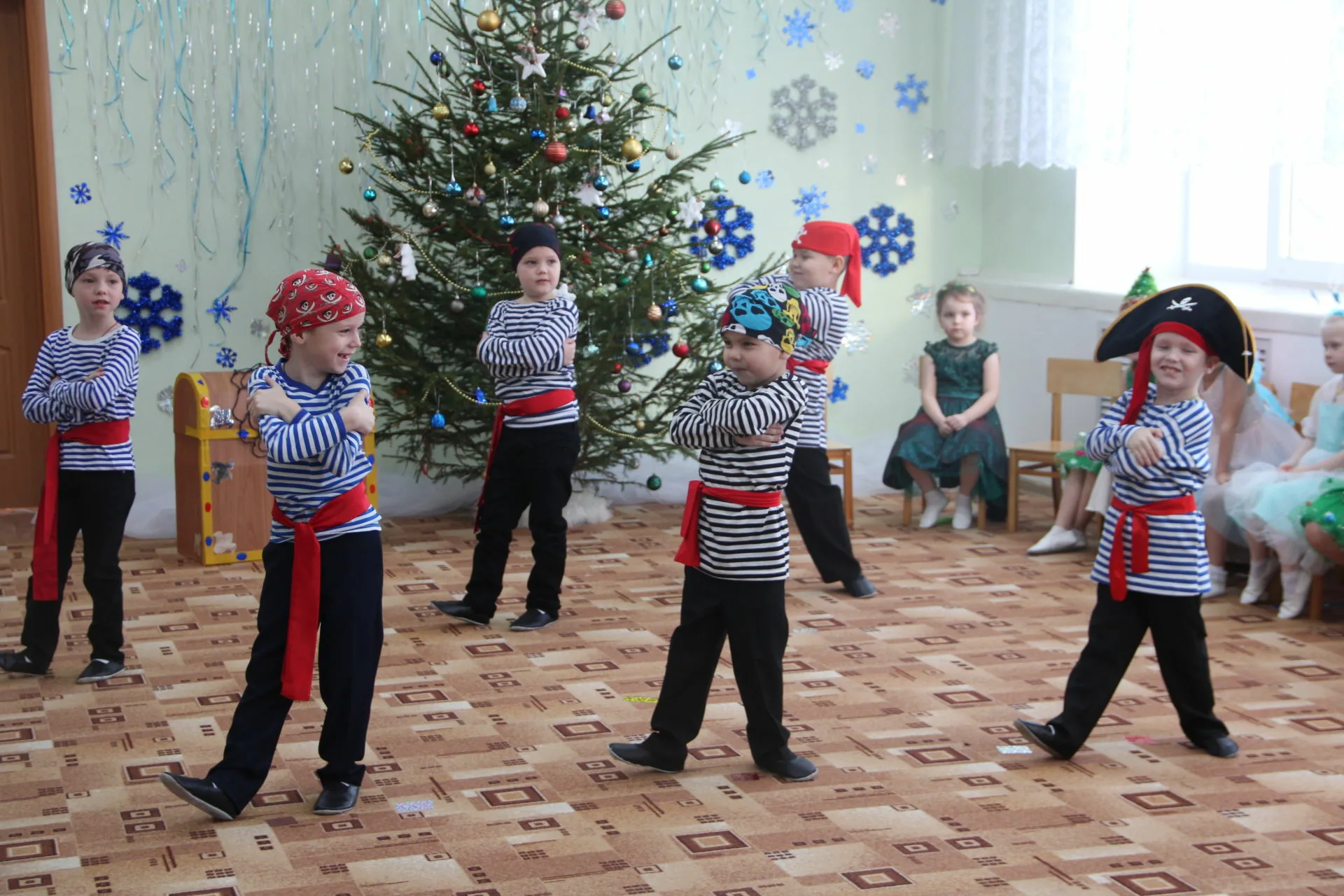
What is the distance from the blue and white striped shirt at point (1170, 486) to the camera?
3.51 meters

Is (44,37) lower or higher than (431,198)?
higher

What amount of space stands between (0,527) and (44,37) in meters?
2.27

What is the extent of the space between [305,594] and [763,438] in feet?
3.64

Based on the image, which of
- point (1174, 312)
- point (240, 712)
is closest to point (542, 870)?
point (240, 712)

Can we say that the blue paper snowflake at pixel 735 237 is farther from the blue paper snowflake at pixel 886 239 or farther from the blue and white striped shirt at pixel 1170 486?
the blue and white striped shirt at pixel 1170 486

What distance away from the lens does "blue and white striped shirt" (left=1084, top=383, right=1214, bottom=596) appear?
3.51m

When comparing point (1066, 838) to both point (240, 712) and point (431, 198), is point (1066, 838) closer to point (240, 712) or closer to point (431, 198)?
point (240, 712)

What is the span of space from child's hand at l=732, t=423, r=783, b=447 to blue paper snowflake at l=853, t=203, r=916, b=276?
479 cm

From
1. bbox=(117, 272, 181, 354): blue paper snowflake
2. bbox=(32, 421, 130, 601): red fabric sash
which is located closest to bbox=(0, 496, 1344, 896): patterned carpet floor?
bbox=(32, 421, 130, 601): red fabric sash

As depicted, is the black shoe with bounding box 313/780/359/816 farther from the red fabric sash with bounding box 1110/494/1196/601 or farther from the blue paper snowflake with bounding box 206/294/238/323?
the blue paper snowflake with bounding box 206/294/238/323

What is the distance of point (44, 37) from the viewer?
6543mm

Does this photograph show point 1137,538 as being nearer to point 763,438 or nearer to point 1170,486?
point 1170,486

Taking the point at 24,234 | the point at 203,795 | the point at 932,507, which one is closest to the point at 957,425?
the point at 932,507

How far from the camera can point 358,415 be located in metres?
3.05
